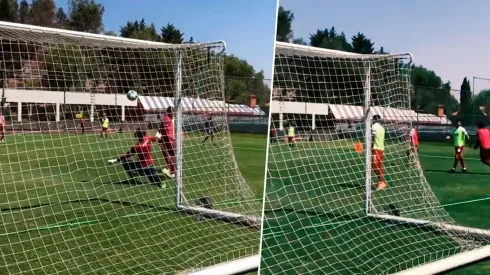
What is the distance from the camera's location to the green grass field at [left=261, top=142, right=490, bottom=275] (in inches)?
144

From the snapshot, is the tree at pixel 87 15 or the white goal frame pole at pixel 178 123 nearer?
the white goal frame pole at pixel 178 123

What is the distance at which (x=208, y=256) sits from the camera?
141 inches

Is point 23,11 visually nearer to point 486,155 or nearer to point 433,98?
point 433,98

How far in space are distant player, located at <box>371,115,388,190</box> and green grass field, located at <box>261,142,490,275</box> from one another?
0.12m

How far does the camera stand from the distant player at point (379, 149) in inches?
240

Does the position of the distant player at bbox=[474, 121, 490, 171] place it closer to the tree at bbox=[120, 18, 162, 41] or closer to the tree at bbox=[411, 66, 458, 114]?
the tree at bbox=[411, 66, 458, 114]

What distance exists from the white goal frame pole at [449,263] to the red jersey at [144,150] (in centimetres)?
384

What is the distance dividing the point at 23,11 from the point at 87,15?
3.91 meters

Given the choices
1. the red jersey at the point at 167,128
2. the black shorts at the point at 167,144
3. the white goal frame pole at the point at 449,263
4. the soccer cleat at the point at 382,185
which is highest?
the red jersey at the point at 167,128

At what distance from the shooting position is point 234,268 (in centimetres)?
303

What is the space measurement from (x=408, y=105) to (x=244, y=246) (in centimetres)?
247

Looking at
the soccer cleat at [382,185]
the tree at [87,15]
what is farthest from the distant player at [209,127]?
the tree at [87,15]

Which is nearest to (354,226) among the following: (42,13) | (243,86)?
(243,86)

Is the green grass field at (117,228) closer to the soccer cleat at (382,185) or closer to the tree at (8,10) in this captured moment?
the soccer cleat at (382,185)
